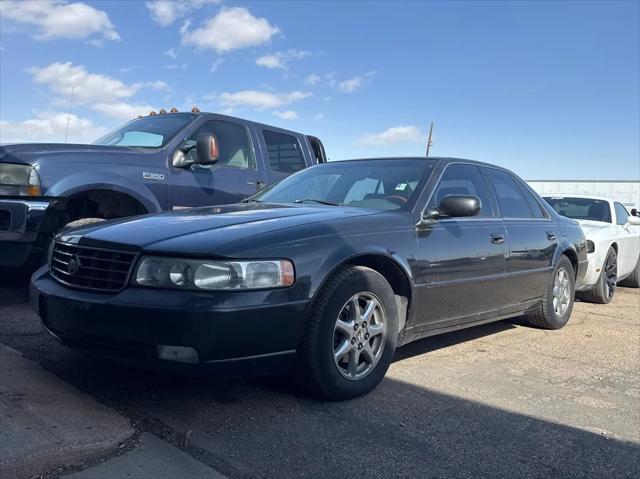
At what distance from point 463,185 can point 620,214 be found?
4.97m

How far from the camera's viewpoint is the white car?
23.7ft

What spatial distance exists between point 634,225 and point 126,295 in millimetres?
7859

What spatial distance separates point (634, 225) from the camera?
28.2 feet

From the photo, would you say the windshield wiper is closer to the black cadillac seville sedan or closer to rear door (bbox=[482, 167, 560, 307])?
the black cadillac seville sedan

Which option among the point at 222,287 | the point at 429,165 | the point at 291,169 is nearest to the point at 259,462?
the point at 222,287

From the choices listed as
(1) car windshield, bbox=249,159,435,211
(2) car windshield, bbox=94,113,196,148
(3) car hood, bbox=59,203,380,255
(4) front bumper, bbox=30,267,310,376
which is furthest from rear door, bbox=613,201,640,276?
(4) front bumper, bbox=30,267,310,376

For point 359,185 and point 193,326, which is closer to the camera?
point 193,326

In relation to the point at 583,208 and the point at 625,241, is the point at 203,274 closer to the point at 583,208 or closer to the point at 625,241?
the point at 625,241

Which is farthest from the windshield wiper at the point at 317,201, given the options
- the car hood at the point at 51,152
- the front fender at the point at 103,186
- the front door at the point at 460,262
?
the car hood at the point at 51,152

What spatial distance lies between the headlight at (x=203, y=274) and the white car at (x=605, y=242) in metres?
4.91

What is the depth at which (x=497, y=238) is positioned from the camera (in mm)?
4707

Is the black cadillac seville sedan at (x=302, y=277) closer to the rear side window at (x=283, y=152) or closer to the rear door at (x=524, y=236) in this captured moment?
the rear door at (x=524, y=236)

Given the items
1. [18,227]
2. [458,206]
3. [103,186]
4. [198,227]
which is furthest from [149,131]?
[458,206]

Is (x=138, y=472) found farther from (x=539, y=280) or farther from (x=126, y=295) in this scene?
(x=539, y=280)
